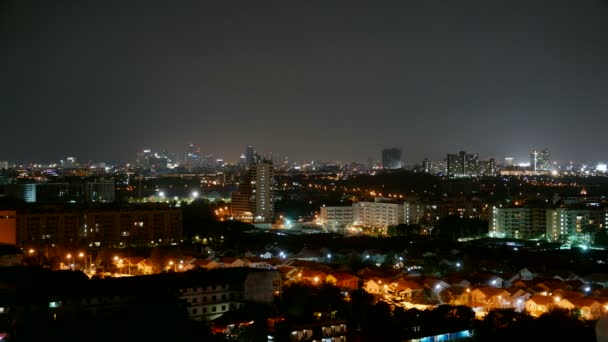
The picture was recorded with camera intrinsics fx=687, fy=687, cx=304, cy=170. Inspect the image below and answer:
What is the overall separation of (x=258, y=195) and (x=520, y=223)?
5869 mm

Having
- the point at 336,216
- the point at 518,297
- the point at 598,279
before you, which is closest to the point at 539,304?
the point at 518,297

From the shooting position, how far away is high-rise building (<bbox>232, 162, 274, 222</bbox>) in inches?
607

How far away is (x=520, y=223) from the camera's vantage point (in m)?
12.2

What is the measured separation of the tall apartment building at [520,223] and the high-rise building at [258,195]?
5.23 metres

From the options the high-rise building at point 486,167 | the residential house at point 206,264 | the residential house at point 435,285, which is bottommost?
the residential house at point 435,285

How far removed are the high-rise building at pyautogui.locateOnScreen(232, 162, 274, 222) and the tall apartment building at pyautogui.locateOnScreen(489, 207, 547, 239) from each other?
206 inches

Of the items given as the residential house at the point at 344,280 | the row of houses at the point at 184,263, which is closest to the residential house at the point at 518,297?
the residential house at the point at 344,280

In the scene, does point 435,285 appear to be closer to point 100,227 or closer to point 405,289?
point 405,289

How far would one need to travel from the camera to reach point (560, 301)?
5.64 m

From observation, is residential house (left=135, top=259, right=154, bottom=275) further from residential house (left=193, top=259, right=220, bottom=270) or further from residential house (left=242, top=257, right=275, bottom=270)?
residential house (left=242, top=257, right=275, bottom=270)

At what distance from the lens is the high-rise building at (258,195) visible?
1541 centimetres

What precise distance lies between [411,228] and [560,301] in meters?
6.78

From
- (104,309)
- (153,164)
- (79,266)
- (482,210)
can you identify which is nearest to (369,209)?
(482,210)

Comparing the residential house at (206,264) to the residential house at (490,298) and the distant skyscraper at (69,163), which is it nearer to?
the residential house at (490,298)
